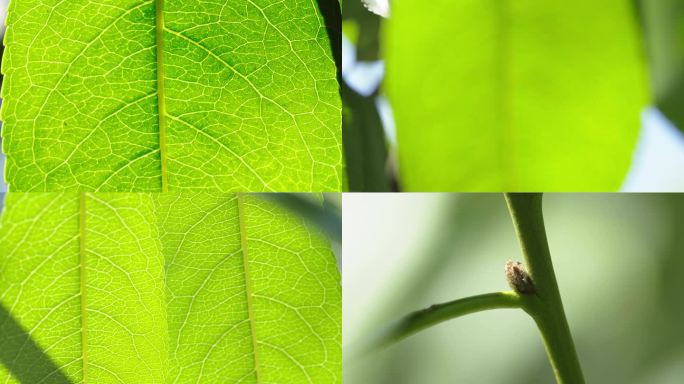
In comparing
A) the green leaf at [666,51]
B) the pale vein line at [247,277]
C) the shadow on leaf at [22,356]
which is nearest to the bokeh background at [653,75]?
the green leaf at [666,51]

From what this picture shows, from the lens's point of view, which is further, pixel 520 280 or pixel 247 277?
pixel 247 277

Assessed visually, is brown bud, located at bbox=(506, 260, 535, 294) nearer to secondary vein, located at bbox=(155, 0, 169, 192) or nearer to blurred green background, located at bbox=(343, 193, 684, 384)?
blurred green background, located at bbox=(343, 193, 684, 384)

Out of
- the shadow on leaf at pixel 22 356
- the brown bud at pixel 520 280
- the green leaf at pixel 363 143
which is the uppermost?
the green leaf at pixel 363 143

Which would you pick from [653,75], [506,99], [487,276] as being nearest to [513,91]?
[506,99]

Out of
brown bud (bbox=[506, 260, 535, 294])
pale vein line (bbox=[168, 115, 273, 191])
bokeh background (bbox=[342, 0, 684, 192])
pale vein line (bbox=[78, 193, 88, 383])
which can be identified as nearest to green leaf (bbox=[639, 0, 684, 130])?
bokeh background (bbox=[342, 0, 684, 192])

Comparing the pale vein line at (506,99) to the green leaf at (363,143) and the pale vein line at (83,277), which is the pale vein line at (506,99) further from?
the pale vein line at (83,277)

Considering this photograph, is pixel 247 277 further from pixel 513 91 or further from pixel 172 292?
pixel 513 91
